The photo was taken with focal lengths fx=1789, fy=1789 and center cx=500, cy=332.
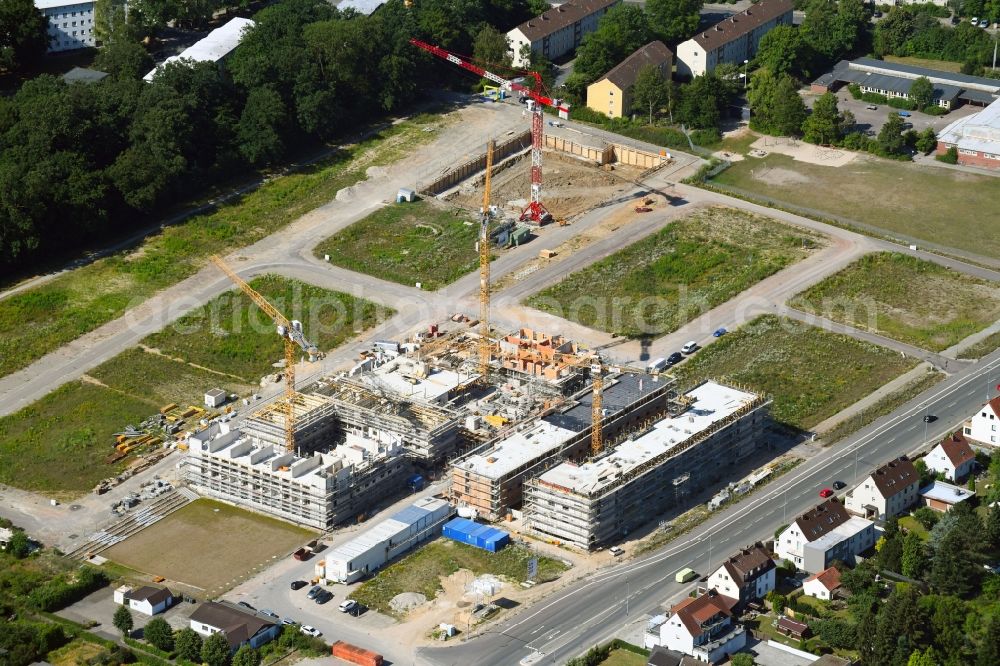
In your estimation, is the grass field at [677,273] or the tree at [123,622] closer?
the tree at [123,622]

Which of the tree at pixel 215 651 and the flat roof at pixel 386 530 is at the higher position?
the flat roof at pixel 386 530

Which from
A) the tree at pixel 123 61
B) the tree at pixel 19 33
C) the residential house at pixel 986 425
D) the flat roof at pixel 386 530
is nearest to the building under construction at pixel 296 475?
the flat roof at pixel 386 530

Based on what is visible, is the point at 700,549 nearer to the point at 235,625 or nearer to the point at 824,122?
the point at 235,625

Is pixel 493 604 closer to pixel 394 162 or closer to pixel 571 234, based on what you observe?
pixel 571 234

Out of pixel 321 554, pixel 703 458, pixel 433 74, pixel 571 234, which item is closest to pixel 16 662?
pixel 321 554

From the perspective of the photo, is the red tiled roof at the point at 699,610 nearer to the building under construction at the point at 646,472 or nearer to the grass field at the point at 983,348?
the building under construction at the point at 646,472

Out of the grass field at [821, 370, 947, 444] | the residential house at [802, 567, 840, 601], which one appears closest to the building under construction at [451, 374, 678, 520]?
the grass field at [821, 370, 947, 444]

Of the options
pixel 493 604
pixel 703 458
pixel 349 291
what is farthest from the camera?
pixel 349 291
